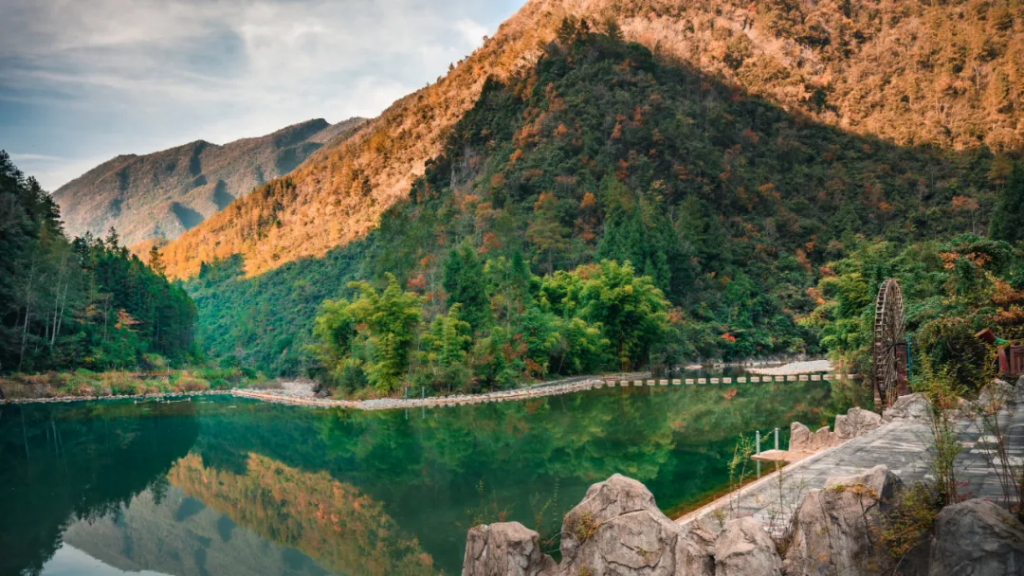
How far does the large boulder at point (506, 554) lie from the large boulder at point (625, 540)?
288 mm

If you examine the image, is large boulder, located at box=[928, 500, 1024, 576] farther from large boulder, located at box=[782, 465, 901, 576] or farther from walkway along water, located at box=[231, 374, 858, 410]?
walkway along water, located at box=[231, 374, 858, 410]

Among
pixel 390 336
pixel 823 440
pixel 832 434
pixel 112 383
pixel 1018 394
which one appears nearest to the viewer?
pixel 823 440

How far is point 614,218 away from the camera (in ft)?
172

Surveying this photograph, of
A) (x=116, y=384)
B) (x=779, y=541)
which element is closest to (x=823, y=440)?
(x=779, y=541)

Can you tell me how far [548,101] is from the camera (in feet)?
222

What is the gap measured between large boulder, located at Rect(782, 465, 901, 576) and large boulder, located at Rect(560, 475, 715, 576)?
900 mm

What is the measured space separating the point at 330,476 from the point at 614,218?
126ft

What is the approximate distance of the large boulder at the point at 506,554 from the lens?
25.5 ft

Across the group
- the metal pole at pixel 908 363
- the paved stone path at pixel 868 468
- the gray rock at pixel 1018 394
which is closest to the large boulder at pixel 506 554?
the paved stone path at pixel 868 468

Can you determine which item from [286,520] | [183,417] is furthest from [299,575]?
[183,417]

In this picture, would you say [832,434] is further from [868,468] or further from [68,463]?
[68,463]


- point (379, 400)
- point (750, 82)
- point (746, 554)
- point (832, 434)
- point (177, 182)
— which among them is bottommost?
point (379, 400)

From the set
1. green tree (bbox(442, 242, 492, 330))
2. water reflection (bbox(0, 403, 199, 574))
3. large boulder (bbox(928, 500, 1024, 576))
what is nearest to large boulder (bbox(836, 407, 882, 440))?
large boulder (bbox(928, 500, 1024, 576))

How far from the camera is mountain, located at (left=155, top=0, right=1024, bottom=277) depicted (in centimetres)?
7281
